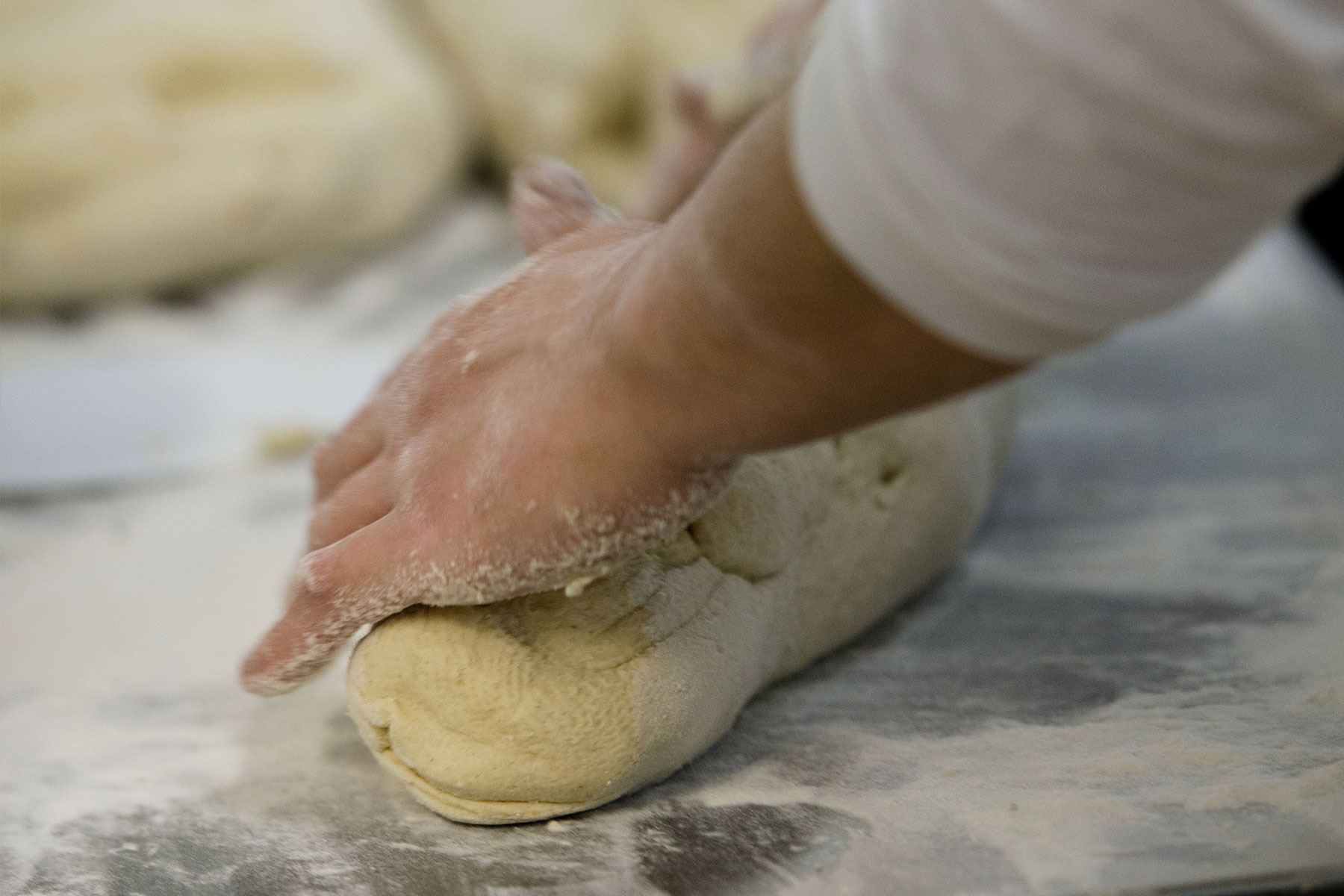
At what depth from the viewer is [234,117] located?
2381mm

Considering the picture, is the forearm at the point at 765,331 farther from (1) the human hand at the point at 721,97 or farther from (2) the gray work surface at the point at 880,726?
(2) the gray work surface at the point at 880,726

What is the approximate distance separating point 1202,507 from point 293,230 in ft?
5.96

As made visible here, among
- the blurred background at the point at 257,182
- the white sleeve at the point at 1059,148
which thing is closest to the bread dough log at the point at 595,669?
the white sleeve at the point at 1059,148

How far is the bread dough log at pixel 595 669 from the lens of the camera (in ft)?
3.29

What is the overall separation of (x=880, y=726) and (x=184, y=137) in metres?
1.86

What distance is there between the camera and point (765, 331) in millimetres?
718

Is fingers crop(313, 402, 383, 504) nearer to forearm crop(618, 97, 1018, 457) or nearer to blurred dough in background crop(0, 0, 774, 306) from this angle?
forearm crop(618, 97, 1018, 457)

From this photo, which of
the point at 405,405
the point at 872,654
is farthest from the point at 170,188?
the point at 872,654

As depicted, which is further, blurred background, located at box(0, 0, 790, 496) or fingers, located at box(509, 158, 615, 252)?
blurred background, located at box(0, 0, 790, 496)

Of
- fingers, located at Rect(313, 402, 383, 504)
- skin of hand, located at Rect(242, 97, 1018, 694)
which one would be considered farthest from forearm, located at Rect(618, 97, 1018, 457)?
fingers, located at Rect(313, 402, 383, 504)

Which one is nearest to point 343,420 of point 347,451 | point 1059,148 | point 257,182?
point 257,182

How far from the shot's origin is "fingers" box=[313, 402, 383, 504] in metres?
1.14

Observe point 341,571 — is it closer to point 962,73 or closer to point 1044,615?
point 962,73

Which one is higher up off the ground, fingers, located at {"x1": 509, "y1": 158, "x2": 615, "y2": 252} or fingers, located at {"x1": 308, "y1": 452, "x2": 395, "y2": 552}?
fingers, located at {"x1": 509, "y1": 158, "x2": 615, "y2": 252}
